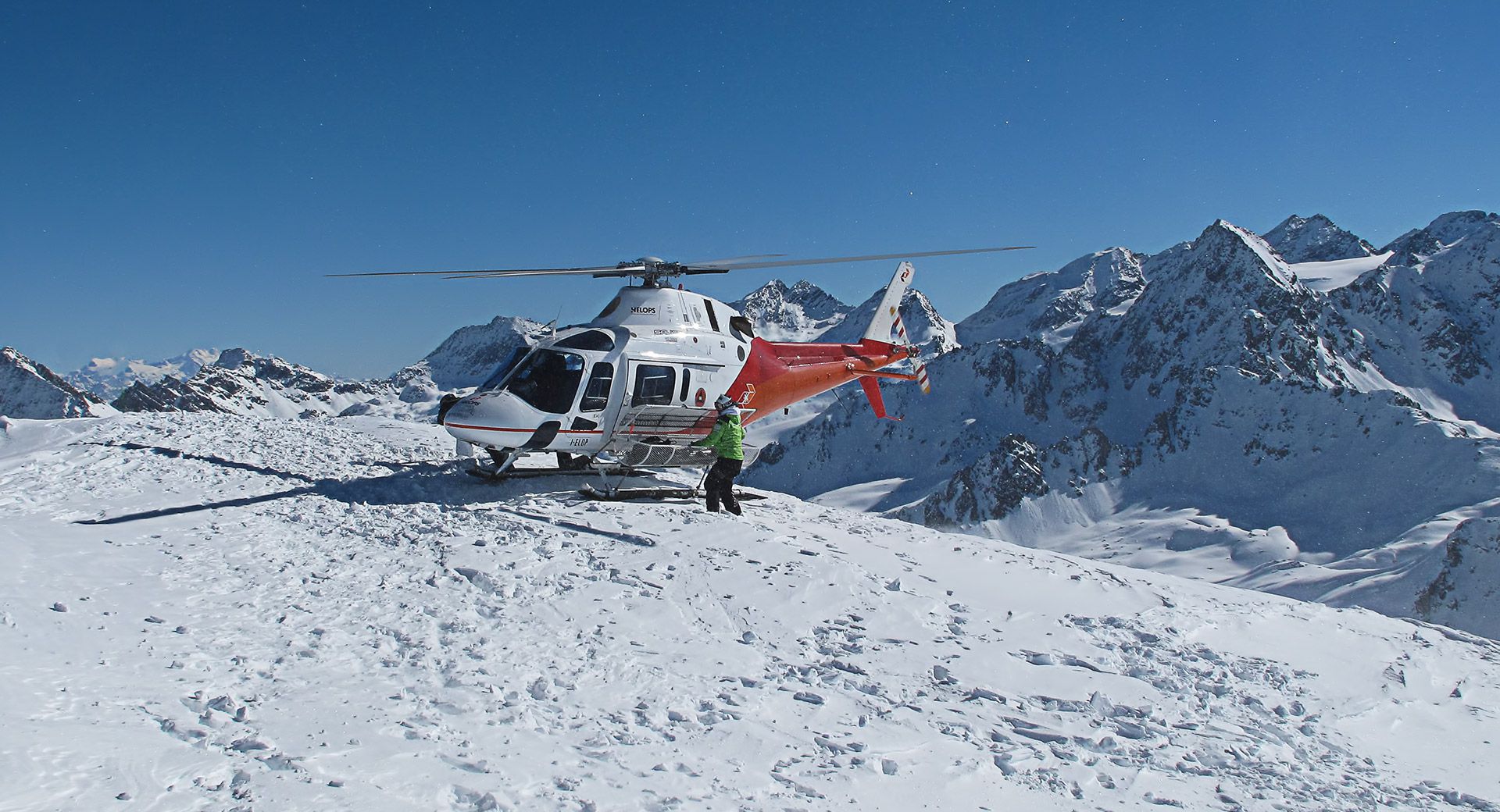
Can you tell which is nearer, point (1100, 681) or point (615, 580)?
point (1100, 681)

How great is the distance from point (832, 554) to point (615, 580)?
3.40m

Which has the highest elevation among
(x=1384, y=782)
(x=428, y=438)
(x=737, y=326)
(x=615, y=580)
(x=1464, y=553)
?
(x=737, y=326)

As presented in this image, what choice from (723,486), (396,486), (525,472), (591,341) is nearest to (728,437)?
(723,486)

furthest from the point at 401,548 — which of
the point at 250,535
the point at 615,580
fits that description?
the point at 615,580

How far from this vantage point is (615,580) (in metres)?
9.72

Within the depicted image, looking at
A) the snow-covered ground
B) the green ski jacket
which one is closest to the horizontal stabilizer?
the green ski jacket

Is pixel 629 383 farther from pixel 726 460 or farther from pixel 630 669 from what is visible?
pixel 630 669

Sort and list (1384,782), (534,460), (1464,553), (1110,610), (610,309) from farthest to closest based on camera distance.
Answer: (1464,553) < (534,460) < (610,309) < (1110,610) < (1384,782)

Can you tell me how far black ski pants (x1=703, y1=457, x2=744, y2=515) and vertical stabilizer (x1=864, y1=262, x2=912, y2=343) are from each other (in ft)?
31.1

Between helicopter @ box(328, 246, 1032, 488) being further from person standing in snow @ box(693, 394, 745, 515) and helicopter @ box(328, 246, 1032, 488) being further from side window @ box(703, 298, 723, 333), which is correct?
person standing in snow @ box(693, 394, 745, 515)

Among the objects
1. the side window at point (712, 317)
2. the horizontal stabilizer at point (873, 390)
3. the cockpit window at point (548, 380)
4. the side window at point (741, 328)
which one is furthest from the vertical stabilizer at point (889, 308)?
the cockpit window at point (548, 380)

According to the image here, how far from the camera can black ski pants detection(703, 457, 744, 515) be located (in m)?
13.9

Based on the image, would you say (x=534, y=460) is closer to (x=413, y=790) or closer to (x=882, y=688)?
(x=882, y=688)

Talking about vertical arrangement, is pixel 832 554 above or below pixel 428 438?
below
